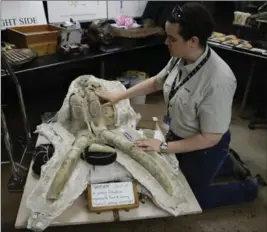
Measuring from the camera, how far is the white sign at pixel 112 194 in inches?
54.0

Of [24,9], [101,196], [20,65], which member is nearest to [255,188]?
[101,196]

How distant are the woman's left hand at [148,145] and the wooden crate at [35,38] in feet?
4.73

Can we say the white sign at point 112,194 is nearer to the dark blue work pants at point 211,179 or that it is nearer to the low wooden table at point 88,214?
the low wooden table at point 88,214

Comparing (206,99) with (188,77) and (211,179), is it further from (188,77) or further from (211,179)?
(211,179)

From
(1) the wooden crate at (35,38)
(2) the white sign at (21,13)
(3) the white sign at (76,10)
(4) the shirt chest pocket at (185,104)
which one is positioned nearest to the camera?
(4) the shirt chest pocket at (185,104)

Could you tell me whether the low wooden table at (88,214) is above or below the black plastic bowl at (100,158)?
below

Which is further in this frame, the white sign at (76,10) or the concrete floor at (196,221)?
the white sign at (76,10)

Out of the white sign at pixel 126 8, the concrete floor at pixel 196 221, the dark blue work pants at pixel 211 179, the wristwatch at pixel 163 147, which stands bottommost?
the concrete floor at pixel 196 221

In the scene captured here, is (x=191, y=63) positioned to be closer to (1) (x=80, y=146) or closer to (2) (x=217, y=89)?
(2) (x=217, y=89)

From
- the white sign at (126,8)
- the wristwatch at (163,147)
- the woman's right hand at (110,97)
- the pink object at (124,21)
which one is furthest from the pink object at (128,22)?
the wristwatch at (163,147)

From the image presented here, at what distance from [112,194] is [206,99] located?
588 mm

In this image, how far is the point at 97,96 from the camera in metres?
1.87

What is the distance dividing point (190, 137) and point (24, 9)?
1972 millimetres

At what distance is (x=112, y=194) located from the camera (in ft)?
4.58
